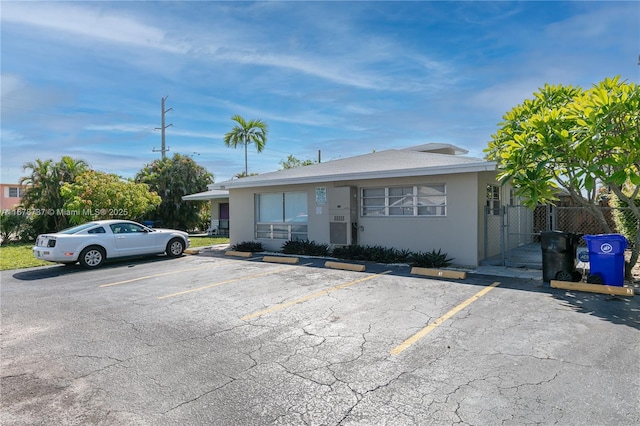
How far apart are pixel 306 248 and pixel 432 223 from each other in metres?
4.60

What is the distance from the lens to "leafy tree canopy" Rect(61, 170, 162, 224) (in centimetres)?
1741

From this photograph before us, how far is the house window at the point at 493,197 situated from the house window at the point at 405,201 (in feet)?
6.50

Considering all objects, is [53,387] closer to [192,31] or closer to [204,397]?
[204,397]

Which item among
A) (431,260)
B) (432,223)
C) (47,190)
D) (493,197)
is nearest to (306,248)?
(432,223)

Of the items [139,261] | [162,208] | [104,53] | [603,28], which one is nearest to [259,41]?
[104,53]

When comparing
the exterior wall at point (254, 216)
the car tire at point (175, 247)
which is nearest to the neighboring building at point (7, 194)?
the exterior wall at point (254, 216)

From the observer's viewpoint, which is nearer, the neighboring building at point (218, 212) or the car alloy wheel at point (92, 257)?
the car alloy wheel at point (92, 257)

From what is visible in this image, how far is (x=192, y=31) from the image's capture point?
1103cm

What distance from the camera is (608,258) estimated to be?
24.7 feet

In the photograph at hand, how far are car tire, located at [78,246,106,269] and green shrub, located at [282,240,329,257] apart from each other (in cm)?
613

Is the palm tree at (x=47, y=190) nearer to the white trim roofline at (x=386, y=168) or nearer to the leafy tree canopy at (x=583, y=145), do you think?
the white trim roofline at (x=386, y=168)

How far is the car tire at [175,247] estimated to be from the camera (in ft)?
45.7

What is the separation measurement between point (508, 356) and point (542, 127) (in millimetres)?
5384

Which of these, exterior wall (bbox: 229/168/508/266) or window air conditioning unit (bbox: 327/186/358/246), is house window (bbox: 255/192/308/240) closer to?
exterior wall (bbox: 229/168/508/266)
